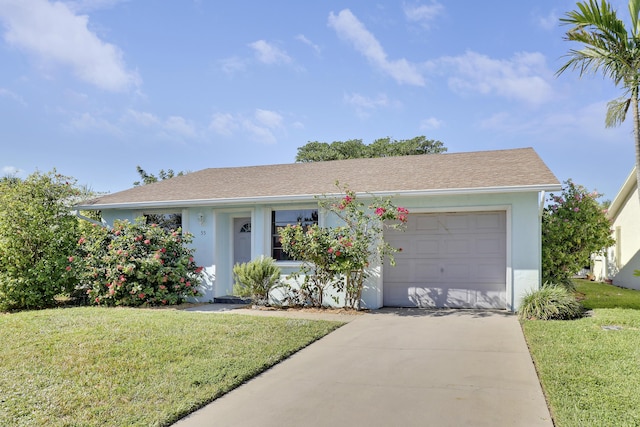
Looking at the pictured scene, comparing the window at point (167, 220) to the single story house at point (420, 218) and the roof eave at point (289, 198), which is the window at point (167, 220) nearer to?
the single story house at point (420, 218)

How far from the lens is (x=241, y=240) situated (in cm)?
1234

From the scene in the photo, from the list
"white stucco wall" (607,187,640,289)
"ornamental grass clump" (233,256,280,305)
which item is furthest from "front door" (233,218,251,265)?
"white stucco wall" (607,187,640,289)

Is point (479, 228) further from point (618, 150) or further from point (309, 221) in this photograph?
point (618, 150)

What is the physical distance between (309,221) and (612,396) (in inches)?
299

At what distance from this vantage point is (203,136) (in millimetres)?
19859

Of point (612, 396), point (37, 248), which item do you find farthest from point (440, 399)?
point (37, 248)

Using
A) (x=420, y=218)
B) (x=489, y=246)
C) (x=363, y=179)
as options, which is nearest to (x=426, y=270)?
(x=420, y=218)

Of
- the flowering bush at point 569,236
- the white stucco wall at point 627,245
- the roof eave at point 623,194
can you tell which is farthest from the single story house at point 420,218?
the white stucco wall at point 627,245

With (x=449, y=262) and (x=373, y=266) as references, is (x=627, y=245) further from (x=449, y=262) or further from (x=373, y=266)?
(x=373, y=266)

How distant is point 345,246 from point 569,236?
243 inches

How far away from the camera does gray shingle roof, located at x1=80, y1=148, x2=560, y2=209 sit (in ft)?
32.3

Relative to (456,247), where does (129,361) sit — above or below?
below

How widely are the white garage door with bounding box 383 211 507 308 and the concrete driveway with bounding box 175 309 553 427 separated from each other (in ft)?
9.21

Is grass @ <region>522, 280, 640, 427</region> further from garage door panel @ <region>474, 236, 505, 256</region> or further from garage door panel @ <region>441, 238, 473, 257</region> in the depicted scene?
garage door panel @ <region>441, 238, 473, 257</region>
